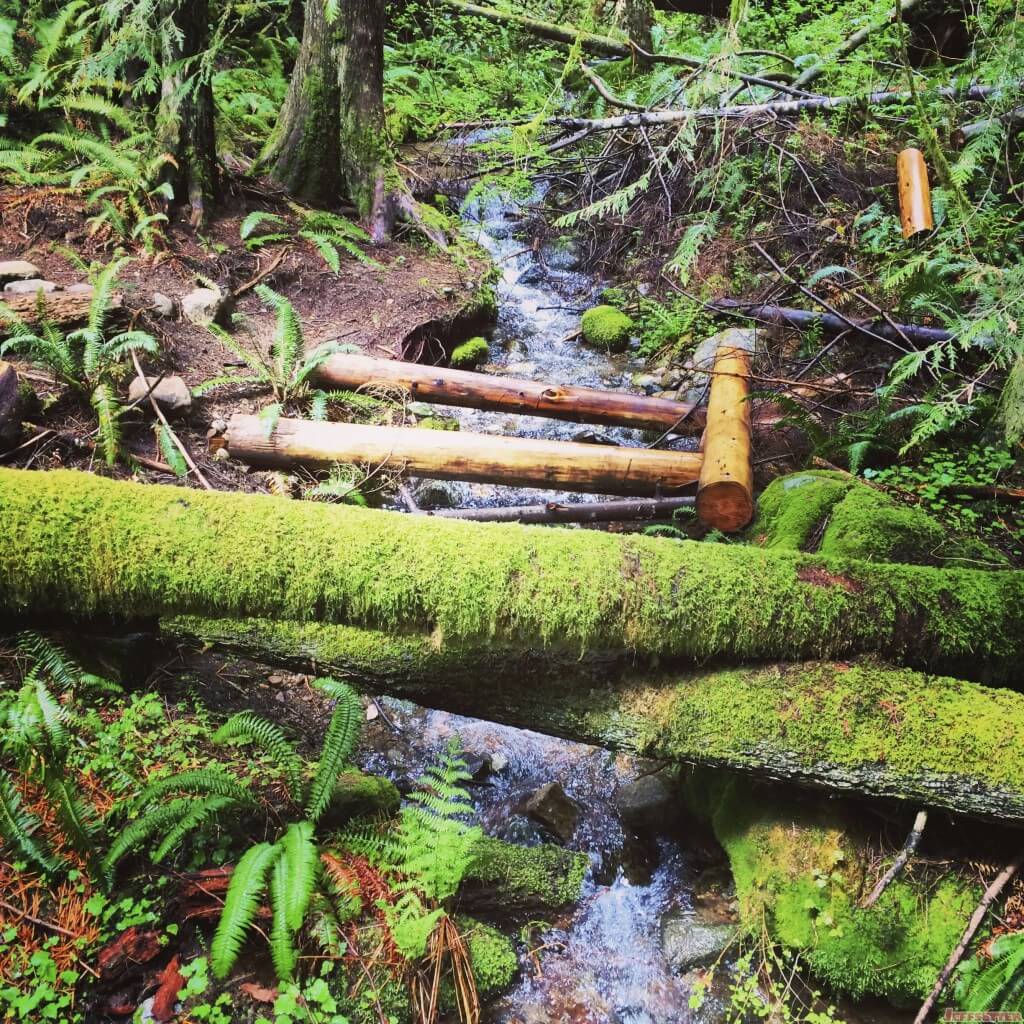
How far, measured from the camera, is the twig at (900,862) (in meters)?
3.01

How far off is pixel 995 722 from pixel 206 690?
3806mm

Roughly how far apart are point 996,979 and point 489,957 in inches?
80.5

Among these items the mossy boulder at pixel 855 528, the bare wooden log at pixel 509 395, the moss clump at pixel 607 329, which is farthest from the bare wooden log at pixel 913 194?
the mossy boulder at pixel 855 528

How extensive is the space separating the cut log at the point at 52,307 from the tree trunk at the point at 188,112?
2545 mm

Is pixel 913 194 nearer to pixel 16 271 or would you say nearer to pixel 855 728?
pixel 855 728

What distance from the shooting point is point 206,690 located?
3.72 metres

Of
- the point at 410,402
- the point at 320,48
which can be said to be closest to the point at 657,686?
the point at 410,402

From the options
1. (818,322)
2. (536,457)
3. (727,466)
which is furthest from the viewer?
(818,322)

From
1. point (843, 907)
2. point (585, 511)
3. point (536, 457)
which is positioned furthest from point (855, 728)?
point (536, 457)

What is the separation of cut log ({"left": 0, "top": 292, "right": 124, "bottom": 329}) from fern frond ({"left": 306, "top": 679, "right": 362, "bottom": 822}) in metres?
3.61

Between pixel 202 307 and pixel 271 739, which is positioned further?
pixel 202 307

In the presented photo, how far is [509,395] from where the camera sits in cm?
587

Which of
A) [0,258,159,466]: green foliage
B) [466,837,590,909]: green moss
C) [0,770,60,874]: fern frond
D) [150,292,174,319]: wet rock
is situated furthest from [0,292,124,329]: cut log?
[466,837,590,909]: green moss

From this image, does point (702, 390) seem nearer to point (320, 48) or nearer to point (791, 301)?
point (791, 301)
